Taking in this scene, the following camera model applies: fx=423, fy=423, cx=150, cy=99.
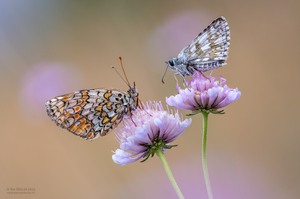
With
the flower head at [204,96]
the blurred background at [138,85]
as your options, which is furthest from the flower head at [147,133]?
the blurred background at [138,85]

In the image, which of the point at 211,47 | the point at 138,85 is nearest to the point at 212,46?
the point at 211,47

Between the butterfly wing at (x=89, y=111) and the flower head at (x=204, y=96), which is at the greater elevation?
the butterfly wing at (x=89, y=111)

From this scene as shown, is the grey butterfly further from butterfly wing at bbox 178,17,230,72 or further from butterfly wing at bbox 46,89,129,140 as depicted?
butterfly wing at bbox 46,89,129,140

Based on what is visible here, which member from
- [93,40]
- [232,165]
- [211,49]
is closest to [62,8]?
[93,40]

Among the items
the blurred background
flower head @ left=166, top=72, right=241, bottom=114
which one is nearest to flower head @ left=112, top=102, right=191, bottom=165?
flower head @ left=166, top=72, right=241, bottom=114

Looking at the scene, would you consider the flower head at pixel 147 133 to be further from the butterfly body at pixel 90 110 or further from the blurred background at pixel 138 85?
the blurred background at pixel 138 85

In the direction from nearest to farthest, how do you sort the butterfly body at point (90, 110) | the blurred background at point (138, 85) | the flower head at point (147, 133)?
the flower head at point (147, 133) < the butterfly body at point (90, 110) < the blurred background at point (138, 85)
